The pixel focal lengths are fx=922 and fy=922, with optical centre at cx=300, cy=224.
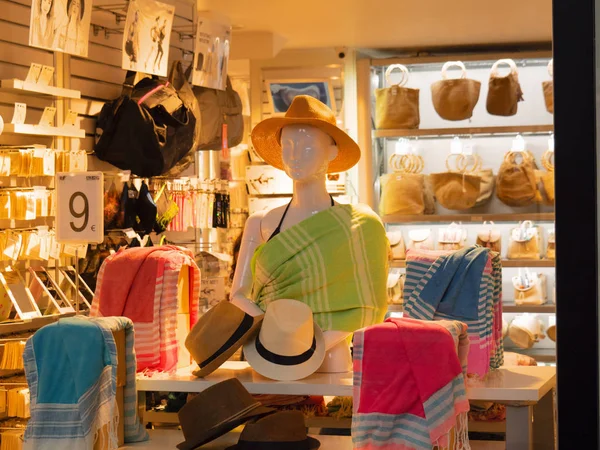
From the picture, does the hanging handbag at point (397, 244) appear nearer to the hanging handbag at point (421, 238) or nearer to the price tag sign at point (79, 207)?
the hanging handbag at point (421, 238)

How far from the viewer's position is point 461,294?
2922mm

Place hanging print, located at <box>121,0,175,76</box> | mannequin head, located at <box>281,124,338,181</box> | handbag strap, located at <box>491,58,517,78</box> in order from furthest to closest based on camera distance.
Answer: handbag strap, located at <box>491,58,517,78</box> < hanging print, located at <box>121,0,175,76</box> < mannequin head, located at <box>281,124,338,181</box>

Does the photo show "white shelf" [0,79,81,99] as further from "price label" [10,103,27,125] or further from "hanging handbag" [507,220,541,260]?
"hanging handbag" [507,220,541,260]

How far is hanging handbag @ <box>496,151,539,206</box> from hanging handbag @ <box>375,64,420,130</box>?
2.60 feet

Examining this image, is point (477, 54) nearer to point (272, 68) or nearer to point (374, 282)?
point (272, 68)

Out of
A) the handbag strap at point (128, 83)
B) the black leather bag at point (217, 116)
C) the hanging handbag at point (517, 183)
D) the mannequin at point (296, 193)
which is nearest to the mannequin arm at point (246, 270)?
the mannequin at point (296, 193)

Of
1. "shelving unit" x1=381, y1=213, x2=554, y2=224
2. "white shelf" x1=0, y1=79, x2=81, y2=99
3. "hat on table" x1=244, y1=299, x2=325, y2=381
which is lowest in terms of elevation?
"hat on table" x1=244, y1=299, x2=325, y2=381

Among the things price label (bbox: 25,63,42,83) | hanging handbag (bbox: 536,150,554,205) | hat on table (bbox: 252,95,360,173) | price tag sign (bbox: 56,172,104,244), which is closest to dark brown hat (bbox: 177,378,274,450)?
hat on table (bbox: 252,95,360,173)

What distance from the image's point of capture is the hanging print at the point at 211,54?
18.0 feet

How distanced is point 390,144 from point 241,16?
5.56 feet

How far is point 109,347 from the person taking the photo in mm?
2750

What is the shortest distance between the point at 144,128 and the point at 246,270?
167 centimetres

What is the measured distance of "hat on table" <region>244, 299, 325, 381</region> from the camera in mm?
2982

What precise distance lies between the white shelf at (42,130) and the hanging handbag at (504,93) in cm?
354
